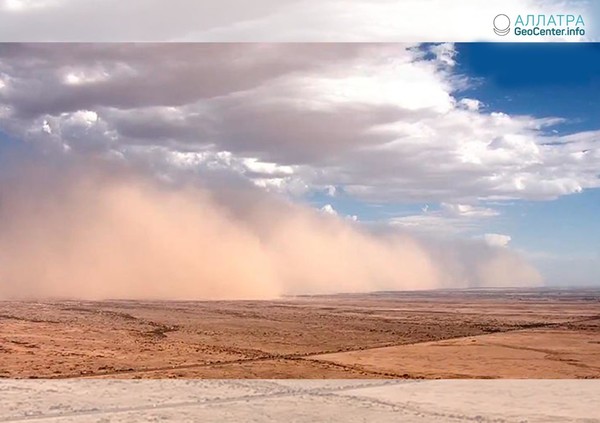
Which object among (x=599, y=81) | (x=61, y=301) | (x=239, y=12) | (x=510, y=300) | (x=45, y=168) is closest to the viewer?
(x=239, y=12)

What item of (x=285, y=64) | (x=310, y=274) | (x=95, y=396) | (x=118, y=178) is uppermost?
(x=285, y=64)

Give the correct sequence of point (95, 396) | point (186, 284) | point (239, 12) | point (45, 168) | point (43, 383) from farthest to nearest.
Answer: point (186, 284)
point (45, 168)
point (239, 12)
point (43, 383)
point (95, 396)

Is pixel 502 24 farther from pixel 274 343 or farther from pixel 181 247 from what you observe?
pixel 181 247

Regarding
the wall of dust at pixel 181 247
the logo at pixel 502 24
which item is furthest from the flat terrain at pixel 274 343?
the logo at pixel 502 24

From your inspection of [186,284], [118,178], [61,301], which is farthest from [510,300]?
[118,178]

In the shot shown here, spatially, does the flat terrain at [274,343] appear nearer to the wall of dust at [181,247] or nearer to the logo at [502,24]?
the wall of dust at [181,247]

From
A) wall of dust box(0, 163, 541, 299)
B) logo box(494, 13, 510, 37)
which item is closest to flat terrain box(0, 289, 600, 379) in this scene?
wall of dust box(0, 163, 541, 299)

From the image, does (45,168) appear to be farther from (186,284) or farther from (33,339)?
(186,284)
